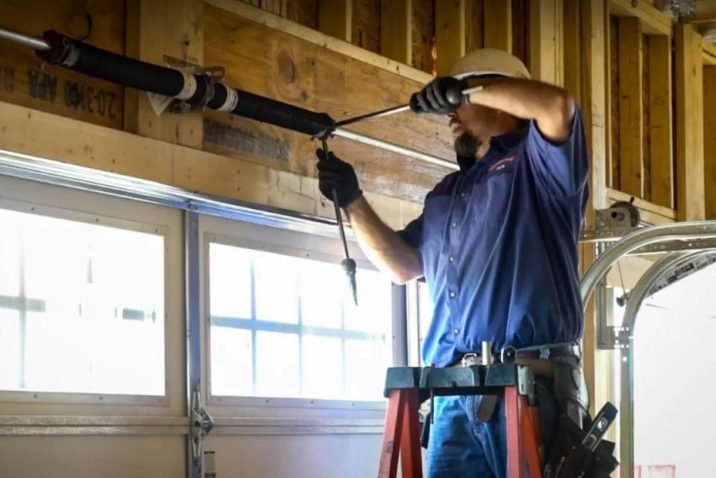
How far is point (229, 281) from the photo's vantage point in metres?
3.35

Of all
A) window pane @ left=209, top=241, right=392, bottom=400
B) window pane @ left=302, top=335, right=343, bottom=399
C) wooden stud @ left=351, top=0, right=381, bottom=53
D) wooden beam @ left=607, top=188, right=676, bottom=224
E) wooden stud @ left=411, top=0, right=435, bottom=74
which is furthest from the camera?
wooden beam @ left=607, top=188, right=676, bottom=224

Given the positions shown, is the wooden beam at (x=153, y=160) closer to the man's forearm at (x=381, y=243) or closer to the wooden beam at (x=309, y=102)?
the wooden beam at (x=309, y=102)

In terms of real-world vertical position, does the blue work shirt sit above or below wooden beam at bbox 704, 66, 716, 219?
below

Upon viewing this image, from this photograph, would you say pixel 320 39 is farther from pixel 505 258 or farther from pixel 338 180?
pixel 505 258

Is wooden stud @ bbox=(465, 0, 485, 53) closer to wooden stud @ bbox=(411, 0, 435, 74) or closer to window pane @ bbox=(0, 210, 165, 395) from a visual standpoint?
wooden stud @ bbox=(411, 0, 435, 74)

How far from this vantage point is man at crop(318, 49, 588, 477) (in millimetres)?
2764

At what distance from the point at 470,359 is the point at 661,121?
3.10 m

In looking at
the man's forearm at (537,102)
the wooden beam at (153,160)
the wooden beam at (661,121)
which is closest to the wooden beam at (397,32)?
the wooden beam at (153,160)

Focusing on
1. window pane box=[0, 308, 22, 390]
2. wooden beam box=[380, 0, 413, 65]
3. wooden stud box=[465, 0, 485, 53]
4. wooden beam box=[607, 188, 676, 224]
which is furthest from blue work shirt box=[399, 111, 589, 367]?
wooden beam box=[607, 188, 676, 224]

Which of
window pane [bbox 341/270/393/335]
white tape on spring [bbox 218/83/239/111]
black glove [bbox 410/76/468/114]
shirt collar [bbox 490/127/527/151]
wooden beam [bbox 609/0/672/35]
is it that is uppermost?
wooden beam [bbox 609/0/672/35]

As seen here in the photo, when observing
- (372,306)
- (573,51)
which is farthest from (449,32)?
(372,306)

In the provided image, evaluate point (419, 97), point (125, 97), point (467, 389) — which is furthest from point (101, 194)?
point (467, 389)

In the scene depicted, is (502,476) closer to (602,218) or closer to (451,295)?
(451,295)

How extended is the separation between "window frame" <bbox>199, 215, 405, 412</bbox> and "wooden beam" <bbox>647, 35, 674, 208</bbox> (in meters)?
2.15
